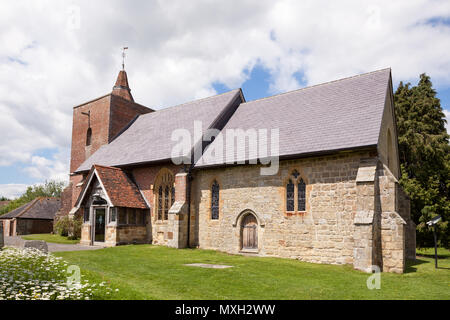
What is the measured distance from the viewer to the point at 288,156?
54.1 feet

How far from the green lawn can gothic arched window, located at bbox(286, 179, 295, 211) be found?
2.38 meters

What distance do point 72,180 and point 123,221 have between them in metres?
12.3

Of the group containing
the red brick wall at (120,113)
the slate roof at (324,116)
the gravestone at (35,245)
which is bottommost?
the gravestone at (35,245)

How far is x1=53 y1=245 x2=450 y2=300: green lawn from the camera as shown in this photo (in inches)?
363

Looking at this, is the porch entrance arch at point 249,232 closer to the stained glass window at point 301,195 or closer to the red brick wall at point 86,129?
the stained glass window at point 301,195

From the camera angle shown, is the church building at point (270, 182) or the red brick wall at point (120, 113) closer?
the church building at point (270, 182)

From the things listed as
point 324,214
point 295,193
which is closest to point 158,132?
point 295,193

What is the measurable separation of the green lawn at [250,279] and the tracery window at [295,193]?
2374mm

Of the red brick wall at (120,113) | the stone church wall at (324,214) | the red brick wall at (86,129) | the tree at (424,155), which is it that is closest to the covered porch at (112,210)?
the stone church wall at (324,214)

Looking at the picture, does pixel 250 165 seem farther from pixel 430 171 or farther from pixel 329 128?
pixel 430 171

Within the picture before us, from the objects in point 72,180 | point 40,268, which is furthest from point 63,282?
point 72,180

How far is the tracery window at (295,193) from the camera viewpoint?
16.2 metres

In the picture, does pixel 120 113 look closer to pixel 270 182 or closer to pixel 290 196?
pixel 270 182

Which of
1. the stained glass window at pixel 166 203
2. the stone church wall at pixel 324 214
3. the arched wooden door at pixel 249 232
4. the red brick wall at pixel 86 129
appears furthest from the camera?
the red brick wall at pixel 86 129
